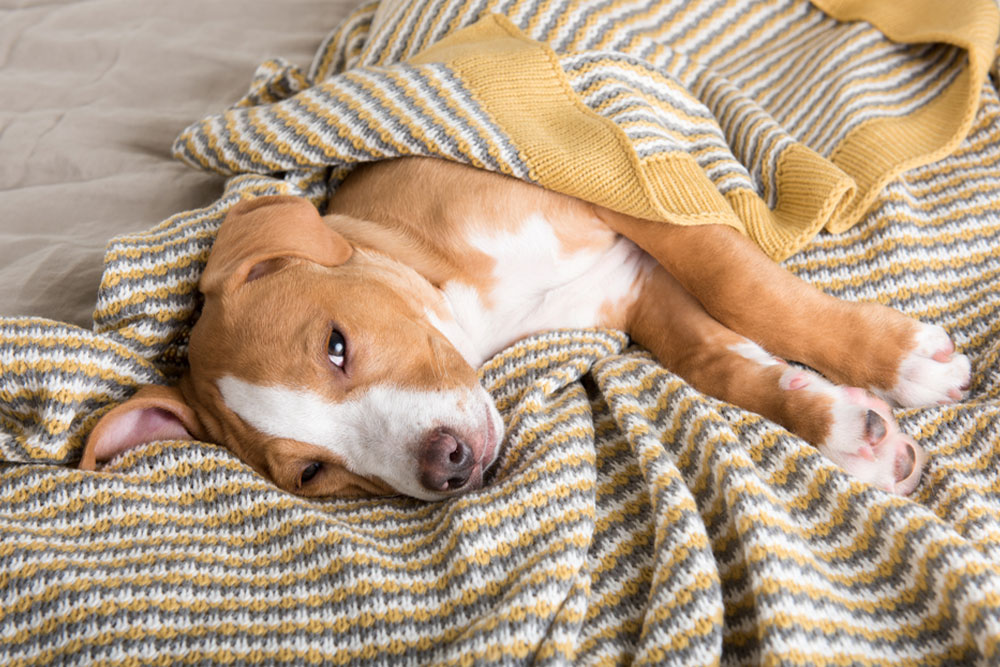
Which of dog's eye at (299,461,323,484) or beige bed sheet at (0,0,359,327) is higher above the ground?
beige bed sheet at (0,0,359,327)

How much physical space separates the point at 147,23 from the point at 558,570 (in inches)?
102

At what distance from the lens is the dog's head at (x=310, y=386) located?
4.97 ft

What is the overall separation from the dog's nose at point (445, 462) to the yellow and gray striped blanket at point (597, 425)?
1.6 inches

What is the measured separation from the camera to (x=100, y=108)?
2.54 m

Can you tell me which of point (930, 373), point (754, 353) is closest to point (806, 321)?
point (754, 353)

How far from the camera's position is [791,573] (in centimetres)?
112

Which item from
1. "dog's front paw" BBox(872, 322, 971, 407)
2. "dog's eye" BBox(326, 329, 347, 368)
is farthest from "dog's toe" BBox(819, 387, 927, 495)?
"dog's eye" BBox(326, 329, 347, 368)

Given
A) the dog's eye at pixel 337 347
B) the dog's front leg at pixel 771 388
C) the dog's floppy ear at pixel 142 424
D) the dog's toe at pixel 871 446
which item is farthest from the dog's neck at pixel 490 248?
the dog's toe at pixel 871 446

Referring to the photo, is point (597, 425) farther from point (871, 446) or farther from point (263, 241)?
point (263, 241)

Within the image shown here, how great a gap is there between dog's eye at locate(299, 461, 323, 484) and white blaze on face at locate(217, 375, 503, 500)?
80 millimetres

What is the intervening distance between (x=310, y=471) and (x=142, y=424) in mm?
348

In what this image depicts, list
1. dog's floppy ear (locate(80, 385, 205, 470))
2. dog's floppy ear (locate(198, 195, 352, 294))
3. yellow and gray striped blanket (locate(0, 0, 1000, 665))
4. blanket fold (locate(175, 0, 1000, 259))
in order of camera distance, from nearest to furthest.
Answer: yellow and gray striped blanket (locate(0, 0, 1000, 665))
dog's floppy ear (locate(80, 385, 205, 470))
dog's floppy ear (locate(198, 195, 352, 294))
blanket fold (locate(175, 0, 1000, 259))

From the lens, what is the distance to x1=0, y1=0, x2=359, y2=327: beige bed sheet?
1989 mm

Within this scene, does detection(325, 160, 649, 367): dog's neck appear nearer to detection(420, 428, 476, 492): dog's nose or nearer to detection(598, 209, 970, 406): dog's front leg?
detection(598, 209, 970, 406): dog's front leg
